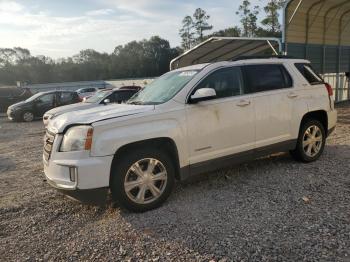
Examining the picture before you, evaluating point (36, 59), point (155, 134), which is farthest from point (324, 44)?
point (36, 59)

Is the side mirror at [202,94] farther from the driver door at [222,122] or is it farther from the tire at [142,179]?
the tire at [142,179]

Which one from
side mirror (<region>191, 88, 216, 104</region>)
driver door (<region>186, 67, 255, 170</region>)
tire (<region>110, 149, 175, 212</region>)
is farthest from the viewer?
driver door (<region>186, 67, 255, 170</region>)

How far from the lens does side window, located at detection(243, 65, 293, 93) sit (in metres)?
5.55

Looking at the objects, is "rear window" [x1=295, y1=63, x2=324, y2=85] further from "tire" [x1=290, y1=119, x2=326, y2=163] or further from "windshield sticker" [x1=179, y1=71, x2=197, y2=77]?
"windshield sticker" [x1=179, y1=71, x2=197, y2=77]

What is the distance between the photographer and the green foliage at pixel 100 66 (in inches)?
3140

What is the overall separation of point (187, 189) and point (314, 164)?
8.04 ft

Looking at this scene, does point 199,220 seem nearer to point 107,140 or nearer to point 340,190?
point 107,140

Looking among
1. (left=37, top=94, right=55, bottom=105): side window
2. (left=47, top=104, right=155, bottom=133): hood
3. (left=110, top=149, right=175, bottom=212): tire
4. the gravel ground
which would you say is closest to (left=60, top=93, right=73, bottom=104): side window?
(left=37, top=94, right=55, bottom=105): side window

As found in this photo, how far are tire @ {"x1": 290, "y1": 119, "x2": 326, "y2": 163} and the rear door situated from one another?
1.24 feet

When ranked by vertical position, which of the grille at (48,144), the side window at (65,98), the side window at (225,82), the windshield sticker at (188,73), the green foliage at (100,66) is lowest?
the grille at (48,144)

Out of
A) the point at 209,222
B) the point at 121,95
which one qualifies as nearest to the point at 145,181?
the point at 209,222

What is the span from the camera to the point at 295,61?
6.30 meters

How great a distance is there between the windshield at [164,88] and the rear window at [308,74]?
2147mm

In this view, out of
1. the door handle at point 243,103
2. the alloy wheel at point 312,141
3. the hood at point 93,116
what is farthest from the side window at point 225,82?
the alloy wheel at point 312,141
